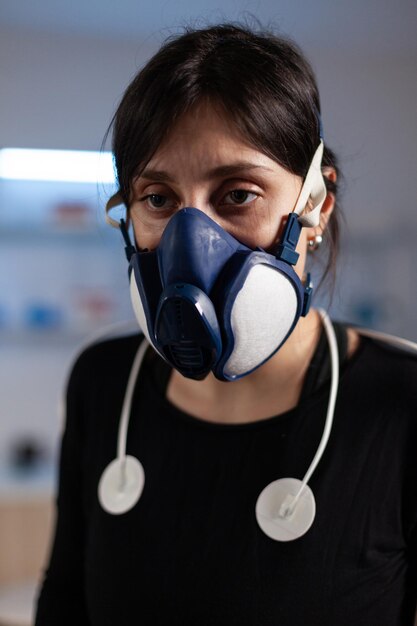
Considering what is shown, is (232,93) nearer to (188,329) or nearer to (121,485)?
(188,329)

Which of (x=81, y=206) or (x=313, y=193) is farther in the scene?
(x=81, y=206)

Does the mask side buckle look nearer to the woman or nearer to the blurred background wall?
the woman

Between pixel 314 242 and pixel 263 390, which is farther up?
pixel 314 242

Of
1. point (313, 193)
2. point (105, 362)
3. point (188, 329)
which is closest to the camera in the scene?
point (188, 329)

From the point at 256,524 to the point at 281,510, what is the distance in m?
0.04

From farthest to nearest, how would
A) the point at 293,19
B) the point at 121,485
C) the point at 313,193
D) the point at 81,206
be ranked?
the point at 81,206 → the point at 293,19 → the point at 121,485 → the point at 313,193

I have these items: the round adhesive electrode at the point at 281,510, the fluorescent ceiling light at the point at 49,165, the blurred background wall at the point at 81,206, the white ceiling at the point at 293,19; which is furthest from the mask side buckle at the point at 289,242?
the fluorescent ceiling light at the point at 49,165

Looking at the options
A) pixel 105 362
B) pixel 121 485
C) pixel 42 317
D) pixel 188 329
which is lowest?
pixel 42 317

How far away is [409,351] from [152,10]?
3.53 ft

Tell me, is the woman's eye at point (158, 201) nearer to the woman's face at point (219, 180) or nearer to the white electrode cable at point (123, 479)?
the woman's face at point (219, 180)

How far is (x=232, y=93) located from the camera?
2.76 feet

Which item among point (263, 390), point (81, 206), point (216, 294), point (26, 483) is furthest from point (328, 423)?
point (81, 206)

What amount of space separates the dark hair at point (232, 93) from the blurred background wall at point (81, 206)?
1584 mm

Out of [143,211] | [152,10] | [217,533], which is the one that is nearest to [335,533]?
[217,533]
